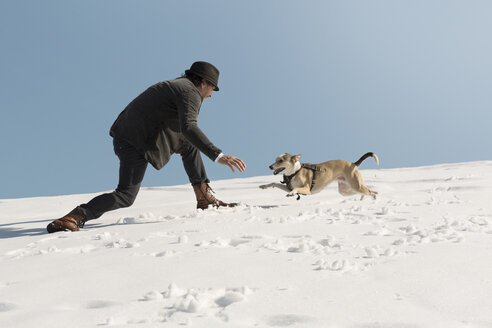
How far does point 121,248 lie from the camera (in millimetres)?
2801

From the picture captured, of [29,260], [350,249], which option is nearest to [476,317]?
[350,249]

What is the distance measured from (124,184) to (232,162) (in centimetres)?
120

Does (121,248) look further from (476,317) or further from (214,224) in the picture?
(476,317)

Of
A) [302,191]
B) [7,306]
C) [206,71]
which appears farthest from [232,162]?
[302,191]

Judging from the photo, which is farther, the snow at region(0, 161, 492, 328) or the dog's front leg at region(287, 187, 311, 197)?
the dog's front leg at region(287, 187, 311, 197)

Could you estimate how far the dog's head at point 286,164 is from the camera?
637 cm

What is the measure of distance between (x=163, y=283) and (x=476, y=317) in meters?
1.33

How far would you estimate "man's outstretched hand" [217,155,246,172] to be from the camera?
3.65 m

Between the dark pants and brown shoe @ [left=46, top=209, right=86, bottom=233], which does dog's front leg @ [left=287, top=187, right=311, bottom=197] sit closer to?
the dark pants

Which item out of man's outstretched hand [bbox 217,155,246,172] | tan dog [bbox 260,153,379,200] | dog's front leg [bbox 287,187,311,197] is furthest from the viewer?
tan dog [bbox 260,153,379,200]

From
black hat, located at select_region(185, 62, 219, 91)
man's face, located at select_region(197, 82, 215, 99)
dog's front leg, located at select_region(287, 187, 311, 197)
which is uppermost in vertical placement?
black hat, located at select_region(185, 62, 219, 91)

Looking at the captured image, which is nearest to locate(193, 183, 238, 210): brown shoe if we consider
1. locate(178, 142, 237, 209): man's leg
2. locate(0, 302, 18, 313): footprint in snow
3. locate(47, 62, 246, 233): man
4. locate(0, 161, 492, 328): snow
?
locate(178, 142, 237, 209): man's leg

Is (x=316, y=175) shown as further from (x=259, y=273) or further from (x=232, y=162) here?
(x=259, y=273)

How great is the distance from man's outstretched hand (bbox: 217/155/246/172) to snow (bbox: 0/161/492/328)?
0.49 meters
